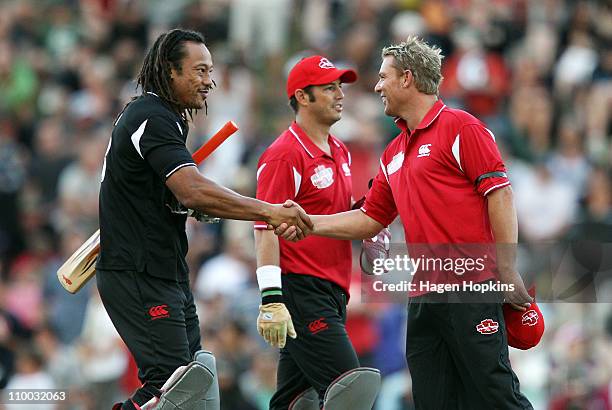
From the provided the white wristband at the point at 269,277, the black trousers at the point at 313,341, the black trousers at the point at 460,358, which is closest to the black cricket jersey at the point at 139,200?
the white wristband at the point at 269,277

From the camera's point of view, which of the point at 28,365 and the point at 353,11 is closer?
the point at 28,365

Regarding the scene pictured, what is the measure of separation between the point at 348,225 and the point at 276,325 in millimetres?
896

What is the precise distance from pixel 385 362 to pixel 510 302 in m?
4.48

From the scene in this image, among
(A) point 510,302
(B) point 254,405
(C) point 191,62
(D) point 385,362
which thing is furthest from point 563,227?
(C) point 191,62

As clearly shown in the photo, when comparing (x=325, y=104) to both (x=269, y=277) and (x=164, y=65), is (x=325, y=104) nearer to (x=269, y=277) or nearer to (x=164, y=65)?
(x=269, y=277)

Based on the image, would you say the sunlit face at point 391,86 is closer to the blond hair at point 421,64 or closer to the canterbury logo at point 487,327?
the blond hair at point 421,64

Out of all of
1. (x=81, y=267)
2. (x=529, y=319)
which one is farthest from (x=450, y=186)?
(x=81, y=267)

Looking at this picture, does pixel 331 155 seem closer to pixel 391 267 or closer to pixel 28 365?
pixel 391 267

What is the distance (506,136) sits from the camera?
14625 mm

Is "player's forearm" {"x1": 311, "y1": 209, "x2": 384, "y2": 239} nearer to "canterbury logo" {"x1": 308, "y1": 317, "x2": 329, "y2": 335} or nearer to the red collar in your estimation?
"canterbury logo" {"x1": 308, "y1": 317, "x2": 329, "y2": 335}

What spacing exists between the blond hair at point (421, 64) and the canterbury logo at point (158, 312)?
2.10 m

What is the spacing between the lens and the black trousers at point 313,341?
7977 millimetres

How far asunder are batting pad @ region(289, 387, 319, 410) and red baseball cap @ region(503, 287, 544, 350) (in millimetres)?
1525

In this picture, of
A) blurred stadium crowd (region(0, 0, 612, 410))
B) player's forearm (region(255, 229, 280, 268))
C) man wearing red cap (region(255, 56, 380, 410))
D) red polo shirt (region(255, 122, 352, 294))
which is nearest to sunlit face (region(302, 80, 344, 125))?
man wearing red cap (region(255, 56, 380, 410))
